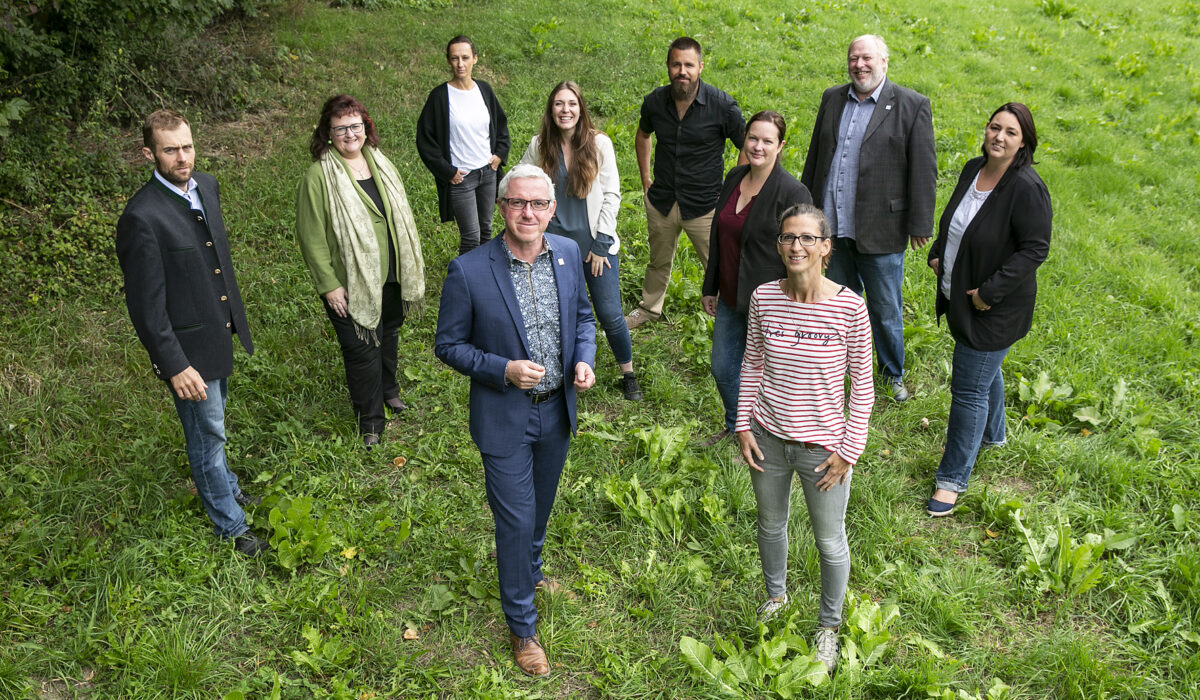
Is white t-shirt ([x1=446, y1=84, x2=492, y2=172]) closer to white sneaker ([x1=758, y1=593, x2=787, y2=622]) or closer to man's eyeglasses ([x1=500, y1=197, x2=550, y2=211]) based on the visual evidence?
man's eyeglasses ([x1=500, y1=197, x2=550, y2=211])

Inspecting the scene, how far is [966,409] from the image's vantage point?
469 centimetres

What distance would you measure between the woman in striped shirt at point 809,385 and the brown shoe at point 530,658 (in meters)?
1.23

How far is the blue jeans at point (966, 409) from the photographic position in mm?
4582

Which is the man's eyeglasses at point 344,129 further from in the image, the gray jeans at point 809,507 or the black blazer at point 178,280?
the gray jeans at point 809,507

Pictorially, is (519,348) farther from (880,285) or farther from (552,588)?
(880,285)

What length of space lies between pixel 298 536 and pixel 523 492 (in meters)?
1.59

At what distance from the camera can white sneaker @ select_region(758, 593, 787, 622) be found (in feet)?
13.2

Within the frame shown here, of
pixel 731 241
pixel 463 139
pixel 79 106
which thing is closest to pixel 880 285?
pixel 731 241

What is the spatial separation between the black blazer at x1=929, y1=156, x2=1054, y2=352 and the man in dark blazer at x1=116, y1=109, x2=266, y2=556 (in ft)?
12.7

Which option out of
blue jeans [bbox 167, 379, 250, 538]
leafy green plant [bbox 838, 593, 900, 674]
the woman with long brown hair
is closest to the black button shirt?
the woman with long brown hair

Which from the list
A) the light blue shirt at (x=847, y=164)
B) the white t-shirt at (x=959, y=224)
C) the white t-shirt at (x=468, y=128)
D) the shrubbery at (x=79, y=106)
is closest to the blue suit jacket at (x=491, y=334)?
the white t-shirt at (x=959, y=224)

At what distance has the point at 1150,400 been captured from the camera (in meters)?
5.81

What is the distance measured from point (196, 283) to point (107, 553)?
157 centimetres

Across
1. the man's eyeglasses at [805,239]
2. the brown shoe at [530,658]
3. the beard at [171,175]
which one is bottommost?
the brown shoe at [530,658]
